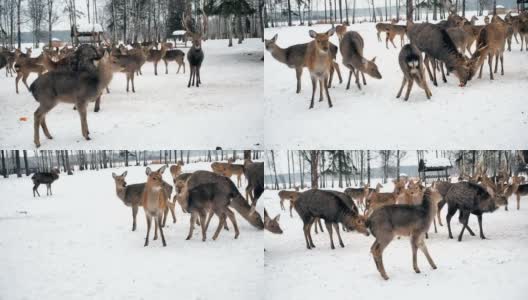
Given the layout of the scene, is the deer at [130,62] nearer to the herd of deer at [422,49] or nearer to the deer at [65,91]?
the deer at [65,91]

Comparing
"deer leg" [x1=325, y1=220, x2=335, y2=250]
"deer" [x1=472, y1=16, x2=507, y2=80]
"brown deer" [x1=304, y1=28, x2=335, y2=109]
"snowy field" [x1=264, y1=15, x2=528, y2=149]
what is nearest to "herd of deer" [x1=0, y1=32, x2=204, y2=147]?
"snowy field" [x1=264, y1=15, x2=528, y2=149]

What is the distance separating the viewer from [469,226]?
3.99 metres

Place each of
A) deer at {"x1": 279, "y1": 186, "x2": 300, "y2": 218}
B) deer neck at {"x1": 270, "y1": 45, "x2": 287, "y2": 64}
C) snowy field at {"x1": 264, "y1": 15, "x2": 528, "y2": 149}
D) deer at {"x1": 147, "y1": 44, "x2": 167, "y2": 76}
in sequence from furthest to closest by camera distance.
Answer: deer at {"x1": 279, "y1": 186, "x2": 300, "y2": 218} < deer neck at {"x1": 270, "y1": 45, "x2": 287, "y2": 64} < deer at {"x1": 147, "y1": 44, "x2": 167, "y2": 76} < snowy field at {"x1": 264, "y1": 15, "x2": 528, "y2": 149}

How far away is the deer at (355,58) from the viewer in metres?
3.85

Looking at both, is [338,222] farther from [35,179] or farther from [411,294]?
[35,179]

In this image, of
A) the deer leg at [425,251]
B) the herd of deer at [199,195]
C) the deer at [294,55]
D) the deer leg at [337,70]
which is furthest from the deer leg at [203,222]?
the deer leg at [425,251]

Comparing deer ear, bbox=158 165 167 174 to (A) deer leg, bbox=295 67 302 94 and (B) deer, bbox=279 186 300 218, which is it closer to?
(B) deer, bbox=279 186 300 218

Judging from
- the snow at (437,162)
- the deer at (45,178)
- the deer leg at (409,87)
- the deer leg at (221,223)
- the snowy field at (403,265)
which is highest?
the deer leg at (409,87)

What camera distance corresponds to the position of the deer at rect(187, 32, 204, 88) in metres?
3.78

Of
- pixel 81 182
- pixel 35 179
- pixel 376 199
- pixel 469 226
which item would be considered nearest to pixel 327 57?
pixel 376 199

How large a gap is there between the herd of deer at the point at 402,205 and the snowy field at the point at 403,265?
0.17ft

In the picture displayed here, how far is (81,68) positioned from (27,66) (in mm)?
315

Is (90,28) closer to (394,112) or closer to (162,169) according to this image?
(162,169)

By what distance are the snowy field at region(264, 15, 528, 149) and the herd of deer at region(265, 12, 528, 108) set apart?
0.05m
